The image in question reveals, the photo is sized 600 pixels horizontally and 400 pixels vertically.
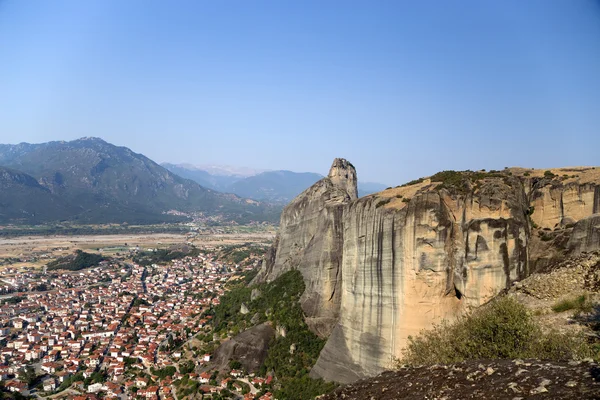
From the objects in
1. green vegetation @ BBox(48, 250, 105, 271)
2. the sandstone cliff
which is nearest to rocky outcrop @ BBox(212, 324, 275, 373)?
the sandstone cliff

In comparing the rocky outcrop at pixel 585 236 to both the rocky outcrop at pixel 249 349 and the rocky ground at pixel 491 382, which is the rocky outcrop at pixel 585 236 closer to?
the rocky ground at pixel 491 382

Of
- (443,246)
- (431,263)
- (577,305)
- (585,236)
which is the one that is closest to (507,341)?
(577,305)

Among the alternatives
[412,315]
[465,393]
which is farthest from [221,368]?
[465,393]

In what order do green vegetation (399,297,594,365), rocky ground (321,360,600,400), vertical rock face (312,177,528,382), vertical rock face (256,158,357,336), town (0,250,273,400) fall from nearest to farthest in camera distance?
rocky ground (321,360,600,400) → green vegetation (399,297,594,365) → vertical rock face (312,177,528,382) → vertical rock face (256,158,357,336) → town (0,250,273,400)

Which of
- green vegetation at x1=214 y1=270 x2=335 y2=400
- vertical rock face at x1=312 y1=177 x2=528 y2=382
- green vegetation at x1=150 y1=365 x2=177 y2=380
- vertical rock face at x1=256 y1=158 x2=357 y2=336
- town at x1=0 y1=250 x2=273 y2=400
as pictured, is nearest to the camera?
vertical rock face at x1=312 y1=177 x2=528 y2=382

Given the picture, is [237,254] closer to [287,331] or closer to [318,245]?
[318,245]

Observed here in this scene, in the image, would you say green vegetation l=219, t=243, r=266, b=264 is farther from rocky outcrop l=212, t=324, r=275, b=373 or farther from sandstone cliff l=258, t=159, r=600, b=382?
sandstone cliff l=258, t=159, r=600, b=382
